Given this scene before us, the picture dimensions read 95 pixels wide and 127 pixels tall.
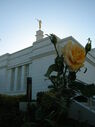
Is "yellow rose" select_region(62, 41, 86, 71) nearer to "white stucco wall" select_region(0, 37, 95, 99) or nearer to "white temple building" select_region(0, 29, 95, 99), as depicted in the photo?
"white stucco wall" select_region(0, 37, 95, 99)

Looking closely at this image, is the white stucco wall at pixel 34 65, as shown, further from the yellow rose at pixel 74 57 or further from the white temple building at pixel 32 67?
the yellow rose at pixel 74 57

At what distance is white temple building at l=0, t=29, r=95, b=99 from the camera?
574 inches

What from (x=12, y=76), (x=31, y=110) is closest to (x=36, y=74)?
(x=12, y=76)

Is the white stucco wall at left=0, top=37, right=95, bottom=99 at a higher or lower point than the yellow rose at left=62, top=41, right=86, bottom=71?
higher

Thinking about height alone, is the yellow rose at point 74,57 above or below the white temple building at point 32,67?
below

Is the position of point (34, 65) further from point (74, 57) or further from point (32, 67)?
point (74, 57)

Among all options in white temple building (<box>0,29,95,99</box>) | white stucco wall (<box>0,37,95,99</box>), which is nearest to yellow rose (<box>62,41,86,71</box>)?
white stucco wall (<box>0,37,95,99</box>)

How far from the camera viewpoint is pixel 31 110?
2.36 m

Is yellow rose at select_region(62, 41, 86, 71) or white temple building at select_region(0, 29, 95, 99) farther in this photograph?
white temple building at select_region(0, 29, 95, 99)

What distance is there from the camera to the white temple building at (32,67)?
47.9ft

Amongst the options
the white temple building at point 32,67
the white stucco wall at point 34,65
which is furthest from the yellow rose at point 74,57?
the white temple building at point 32,67

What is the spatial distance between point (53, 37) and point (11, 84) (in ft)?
56.4

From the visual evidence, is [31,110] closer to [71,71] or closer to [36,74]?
[71,71]

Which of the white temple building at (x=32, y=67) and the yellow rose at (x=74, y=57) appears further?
the white temple building at (x=32, y=67)
